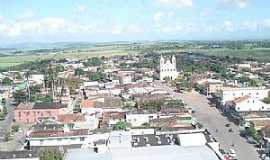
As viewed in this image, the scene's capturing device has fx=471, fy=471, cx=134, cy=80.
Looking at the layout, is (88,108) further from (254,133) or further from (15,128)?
(254,133)

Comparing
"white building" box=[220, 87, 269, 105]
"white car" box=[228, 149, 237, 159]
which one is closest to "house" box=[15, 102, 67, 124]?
"white building" box=[220, 87, 269, 105]

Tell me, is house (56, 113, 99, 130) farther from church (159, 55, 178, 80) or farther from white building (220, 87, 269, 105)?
church (159, 55, 178, 80)

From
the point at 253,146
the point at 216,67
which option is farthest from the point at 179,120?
the point at 216,67

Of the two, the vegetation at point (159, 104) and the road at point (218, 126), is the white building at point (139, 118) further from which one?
the road at point (218, 126)

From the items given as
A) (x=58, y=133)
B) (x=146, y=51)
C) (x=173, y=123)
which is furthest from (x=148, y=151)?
(x=146, y=51)

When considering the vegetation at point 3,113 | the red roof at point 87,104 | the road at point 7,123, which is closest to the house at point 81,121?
the red roof at point 87,104

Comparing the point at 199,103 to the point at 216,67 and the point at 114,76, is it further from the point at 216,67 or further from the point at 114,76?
the point at 216,67
